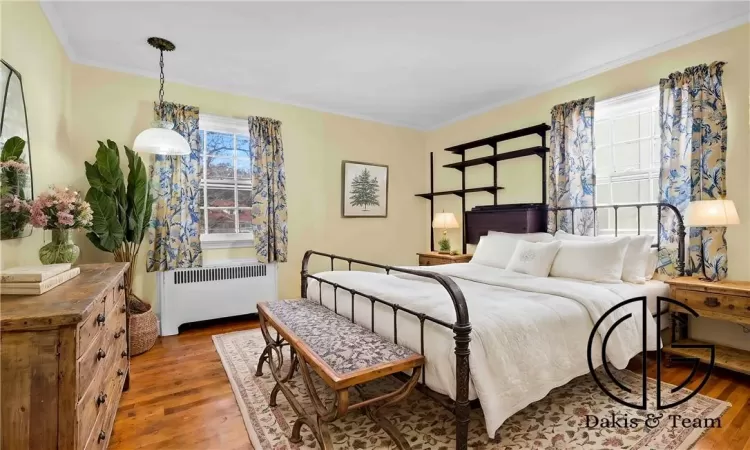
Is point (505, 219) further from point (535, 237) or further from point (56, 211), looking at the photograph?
point (56, 211)

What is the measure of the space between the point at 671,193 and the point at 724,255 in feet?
1.91

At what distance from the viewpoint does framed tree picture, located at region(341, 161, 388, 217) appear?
480 cm

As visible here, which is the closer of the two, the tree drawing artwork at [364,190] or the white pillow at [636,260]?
the white pillow at [636,260]

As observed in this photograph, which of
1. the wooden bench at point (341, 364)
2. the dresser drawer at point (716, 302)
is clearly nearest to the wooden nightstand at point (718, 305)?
the dresser drawer at point (716, 302)

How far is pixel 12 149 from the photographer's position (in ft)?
5.61

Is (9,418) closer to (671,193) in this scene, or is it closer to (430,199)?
(671,193)

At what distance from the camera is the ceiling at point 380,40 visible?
2475 millimetres

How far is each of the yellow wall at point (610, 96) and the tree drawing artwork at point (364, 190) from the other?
3.35ft

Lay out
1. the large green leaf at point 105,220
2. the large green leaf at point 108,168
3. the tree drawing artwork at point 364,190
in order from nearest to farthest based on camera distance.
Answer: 1. the large green leaf at point 105,220
2. the large green leaf at point 108,168
3. the tree drawing artwork at point 364,190

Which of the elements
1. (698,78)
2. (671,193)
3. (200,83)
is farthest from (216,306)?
(698,78)

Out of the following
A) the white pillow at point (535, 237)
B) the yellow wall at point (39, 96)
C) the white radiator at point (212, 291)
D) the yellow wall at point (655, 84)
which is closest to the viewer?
the yellow wall at point (39, 96)

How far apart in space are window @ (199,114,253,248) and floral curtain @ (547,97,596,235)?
Result: 338cm

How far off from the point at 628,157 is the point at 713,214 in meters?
1.06

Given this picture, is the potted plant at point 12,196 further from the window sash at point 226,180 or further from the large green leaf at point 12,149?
the window sash at point 226,180
